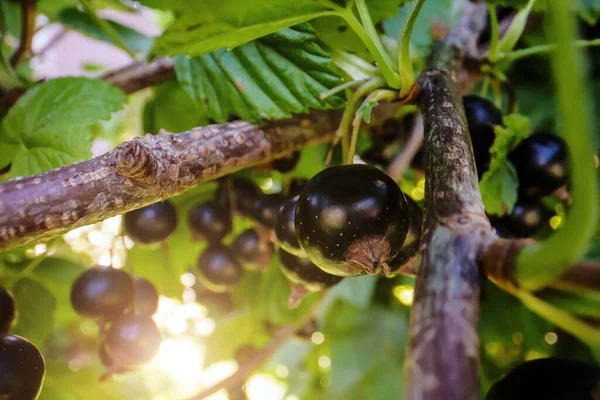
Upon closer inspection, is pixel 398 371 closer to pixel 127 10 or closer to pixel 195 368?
pixel 195 368

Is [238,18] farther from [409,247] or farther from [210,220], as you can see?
[210,220]

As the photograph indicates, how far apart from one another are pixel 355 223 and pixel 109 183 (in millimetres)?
175

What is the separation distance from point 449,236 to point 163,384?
1596 mm

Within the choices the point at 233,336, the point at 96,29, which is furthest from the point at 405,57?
the point at 233,336

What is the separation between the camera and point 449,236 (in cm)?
26

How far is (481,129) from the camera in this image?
518 mm

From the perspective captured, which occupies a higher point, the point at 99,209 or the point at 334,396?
the point at 99,209

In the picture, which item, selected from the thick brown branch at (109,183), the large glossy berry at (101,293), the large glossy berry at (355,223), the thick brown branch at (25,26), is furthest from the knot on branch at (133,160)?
the thick brown branch at (25,26)

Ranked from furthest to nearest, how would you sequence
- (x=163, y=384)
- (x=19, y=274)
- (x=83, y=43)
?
(x=83, y=43), (x=163, y=384), (x=19, y=274)

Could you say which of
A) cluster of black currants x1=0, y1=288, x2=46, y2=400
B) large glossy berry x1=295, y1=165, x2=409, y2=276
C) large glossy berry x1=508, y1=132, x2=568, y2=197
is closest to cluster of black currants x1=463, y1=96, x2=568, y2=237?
large glossy berry x1=508, y1=132, x2=568, y2=197

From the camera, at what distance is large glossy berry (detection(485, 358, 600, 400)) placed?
266mm

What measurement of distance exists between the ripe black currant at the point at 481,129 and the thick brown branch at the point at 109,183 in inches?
10.4

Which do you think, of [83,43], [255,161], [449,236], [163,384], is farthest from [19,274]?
[83,43]

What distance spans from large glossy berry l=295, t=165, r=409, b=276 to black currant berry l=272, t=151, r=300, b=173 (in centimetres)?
32
